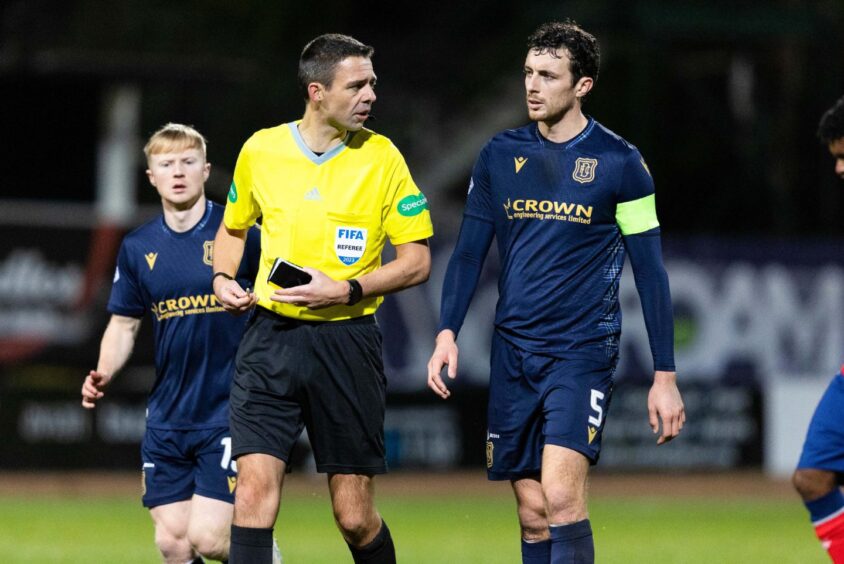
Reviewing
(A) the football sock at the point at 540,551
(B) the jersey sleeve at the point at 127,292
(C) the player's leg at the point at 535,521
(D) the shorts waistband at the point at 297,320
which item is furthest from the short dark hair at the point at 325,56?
(A) the football sock at the point at 540,551

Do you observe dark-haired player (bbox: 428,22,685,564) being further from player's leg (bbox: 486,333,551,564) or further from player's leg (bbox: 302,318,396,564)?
player's leg (bbox: 302,318,396,564)

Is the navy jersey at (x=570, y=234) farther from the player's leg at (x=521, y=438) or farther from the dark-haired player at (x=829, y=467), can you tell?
the dark-haired player at (x=829, y=467)

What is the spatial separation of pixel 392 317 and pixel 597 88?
778 centimetres

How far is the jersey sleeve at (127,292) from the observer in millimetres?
7734

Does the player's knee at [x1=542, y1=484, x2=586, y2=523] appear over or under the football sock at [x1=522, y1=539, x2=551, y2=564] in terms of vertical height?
over

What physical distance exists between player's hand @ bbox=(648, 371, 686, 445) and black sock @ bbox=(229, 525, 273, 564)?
1.63 meters

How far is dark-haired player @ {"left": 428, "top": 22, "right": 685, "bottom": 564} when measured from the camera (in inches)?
262

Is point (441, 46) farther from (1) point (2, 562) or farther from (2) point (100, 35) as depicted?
(1) point (2, 562)

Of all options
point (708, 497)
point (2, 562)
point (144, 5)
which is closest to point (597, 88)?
point (144, 5)

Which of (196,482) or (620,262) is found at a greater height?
(620,262)

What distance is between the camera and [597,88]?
23.7m

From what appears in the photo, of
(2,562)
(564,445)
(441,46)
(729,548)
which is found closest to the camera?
(564,445)

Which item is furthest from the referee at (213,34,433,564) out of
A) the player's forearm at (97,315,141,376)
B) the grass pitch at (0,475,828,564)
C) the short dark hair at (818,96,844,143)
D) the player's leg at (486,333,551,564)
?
the grass pitch at (0,475,828,564)

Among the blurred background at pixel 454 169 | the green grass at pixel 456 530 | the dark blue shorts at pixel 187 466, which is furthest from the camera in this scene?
the blurred background at pixel 454 169
